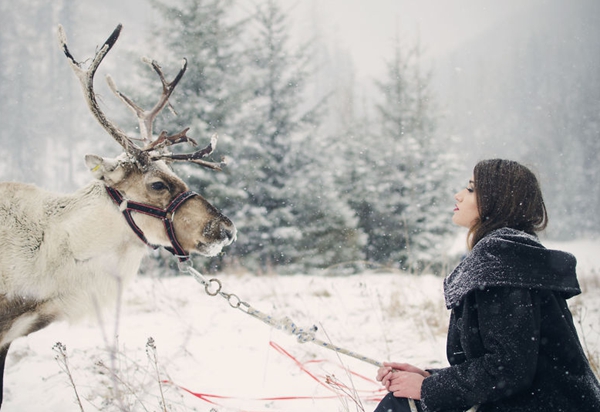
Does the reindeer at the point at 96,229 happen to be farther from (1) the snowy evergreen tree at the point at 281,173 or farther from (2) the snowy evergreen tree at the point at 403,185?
(2) the snowy evergreen tree at the point at 403,185

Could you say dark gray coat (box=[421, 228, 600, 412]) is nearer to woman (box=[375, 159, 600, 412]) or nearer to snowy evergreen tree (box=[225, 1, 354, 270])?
woman (box=[375, 159, 600, 412])

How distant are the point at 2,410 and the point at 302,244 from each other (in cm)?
796

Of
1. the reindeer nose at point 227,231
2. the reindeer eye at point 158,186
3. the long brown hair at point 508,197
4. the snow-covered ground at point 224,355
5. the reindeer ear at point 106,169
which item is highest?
the reindeer ear at point 106,169

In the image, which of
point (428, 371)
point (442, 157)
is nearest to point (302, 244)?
point (442, 157)

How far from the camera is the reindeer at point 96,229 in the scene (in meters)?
2.33

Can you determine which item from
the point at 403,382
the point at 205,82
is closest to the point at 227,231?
the point at 403,382

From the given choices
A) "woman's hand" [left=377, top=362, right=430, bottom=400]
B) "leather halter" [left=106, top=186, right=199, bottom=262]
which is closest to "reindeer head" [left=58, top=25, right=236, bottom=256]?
"leather halter" [left=106, top=186, right=199, bottom=262]

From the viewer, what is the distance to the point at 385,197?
1264cm

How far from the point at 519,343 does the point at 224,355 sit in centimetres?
291

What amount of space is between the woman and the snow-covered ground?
0.75m

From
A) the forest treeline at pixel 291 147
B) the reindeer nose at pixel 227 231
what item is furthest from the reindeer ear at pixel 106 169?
the forest treeline at pixel 291 147

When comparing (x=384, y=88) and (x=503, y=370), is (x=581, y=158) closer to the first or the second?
(x=384, y=88)

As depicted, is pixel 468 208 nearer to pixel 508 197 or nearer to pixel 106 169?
pixel 508 197

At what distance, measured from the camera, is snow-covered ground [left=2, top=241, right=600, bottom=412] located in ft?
8.30
